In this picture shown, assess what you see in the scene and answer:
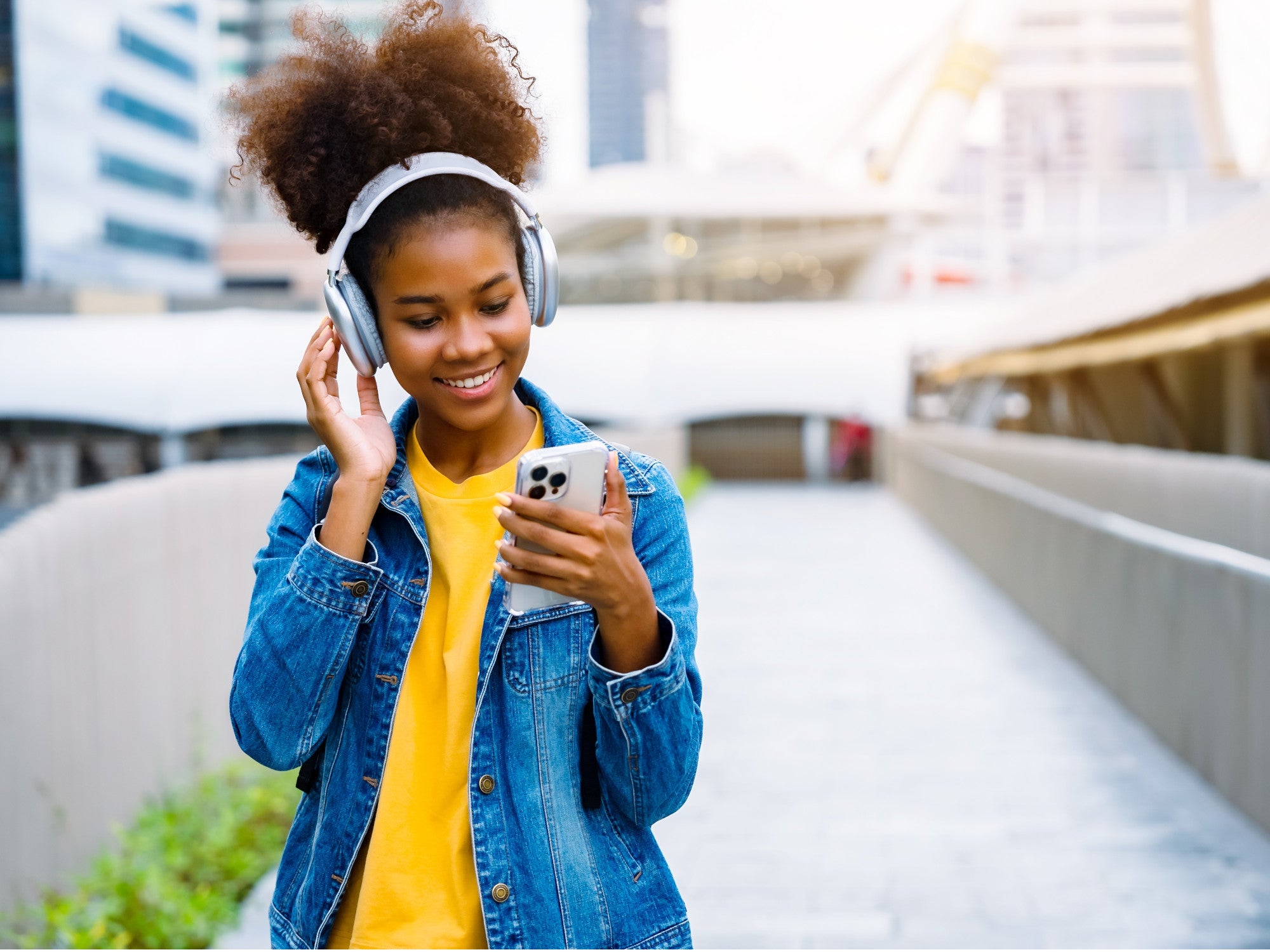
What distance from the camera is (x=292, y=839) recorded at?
5.81ft

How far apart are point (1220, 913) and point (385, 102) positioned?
4261 millimetres

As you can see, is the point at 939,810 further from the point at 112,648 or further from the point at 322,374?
the point at 322,374

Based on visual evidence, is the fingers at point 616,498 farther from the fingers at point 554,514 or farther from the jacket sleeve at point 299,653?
the jacket sleeve at point 299,653

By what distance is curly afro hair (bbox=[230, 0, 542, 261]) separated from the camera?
1.68 meters

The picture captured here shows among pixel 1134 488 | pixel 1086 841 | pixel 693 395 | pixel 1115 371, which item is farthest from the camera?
pixel 693 395

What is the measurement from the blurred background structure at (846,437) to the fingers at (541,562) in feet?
2.31

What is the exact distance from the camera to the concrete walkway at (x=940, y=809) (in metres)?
4.64

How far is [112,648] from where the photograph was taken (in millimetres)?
5652

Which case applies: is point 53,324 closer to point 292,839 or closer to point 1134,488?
point 1134,488

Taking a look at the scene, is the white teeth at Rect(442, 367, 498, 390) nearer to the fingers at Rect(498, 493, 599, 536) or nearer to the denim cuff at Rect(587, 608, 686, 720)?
the fingers at Rect(498, 493, 599, 536)

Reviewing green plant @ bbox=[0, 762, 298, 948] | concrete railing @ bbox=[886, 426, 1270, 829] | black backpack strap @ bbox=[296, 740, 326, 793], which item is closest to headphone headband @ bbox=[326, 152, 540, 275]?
black backpack strap @ bbox=[296, 740, 326, 793]

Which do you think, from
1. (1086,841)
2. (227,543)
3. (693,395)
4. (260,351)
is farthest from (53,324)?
(1086,841)

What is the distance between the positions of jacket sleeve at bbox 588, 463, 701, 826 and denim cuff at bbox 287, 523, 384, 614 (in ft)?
0.97

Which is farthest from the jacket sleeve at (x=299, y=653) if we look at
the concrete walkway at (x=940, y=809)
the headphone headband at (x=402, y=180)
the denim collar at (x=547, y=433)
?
the concrete walkway at (x=940, y=809)
